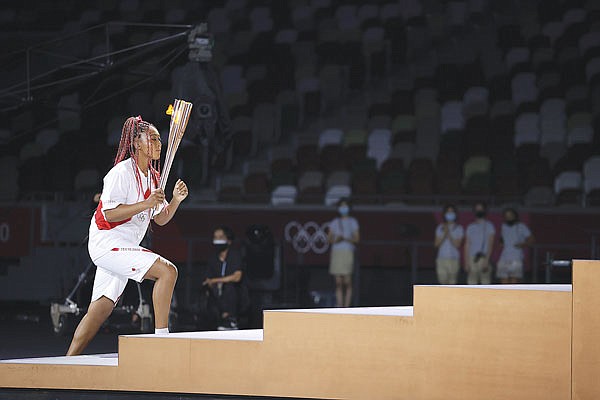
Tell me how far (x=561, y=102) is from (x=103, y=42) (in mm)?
7644

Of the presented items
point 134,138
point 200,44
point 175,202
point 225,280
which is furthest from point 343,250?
point 175,202

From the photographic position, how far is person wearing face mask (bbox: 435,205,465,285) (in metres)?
14.3

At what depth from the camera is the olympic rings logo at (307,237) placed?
15.3m

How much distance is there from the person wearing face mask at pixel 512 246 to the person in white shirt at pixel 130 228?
7481 millimetres

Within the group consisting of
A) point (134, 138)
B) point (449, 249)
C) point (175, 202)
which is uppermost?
point (134, 138)

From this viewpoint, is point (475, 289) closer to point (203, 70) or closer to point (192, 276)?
point (203, 70)

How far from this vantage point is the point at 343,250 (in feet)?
47.4

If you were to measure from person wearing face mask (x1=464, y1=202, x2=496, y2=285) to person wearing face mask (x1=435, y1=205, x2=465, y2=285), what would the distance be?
0.43 ft

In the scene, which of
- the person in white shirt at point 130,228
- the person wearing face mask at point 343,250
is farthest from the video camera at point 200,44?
the person in white shirt at point 130,228

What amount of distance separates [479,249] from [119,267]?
7.70 meters

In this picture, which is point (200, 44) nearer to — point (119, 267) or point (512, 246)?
point (512, 246)

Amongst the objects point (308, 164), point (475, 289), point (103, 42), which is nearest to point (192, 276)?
point (308, 164)

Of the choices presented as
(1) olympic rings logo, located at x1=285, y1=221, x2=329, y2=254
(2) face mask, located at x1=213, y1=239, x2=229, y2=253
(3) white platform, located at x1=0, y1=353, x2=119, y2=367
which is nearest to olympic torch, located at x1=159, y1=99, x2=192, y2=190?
(3) white platform, located at x1=0, y1=353, x2=119, y2=367

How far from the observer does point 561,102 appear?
16859 mm
